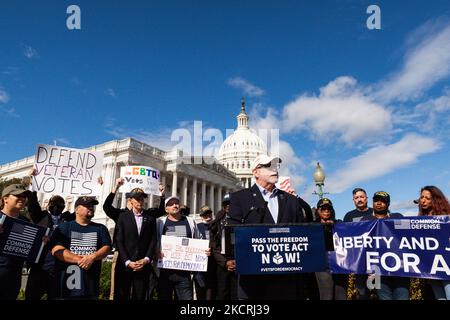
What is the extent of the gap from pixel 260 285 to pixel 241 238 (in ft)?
2.22

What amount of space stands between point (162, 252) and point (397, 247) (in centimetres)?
451

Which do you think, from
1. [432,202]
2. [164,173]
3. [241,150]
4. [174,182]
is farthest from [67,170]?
[241,150]

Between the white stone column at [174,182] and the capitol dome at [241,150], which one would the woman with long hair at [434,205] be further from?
the capitol dome at [241,150]

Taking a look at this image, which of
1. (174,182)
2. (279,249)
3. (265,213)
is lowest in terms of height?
(279,249)

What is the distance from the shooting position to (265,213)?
4.93 meters

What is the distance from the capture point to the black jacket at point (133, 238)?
22.7ft

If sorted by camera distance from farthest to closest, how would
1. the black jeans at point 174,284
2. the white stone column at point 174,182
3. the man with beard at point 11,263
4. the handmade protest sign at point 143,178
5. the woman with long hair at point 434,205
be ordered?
the white stone column at point 174,182 → the handmade protest sign at point 143,178 → the black jeans at point 174,284 → the woman with long hair at point 434,205 → the man with beard at point 11,263

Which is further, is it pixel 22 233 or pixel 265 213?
pixel 22 233

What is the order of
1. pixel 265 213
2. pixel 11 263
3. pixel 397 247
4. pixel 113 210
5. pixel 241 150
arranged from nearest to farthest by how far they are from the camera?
pixel 265 213, pixel 11 263, pixel 397 247, pixel 113 210, pixel 241 150

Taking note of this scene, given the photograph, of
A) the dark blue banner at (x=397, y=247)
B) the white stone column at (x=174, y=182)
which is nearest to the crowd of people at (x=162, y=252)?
the dark blue banner at (x=397, y=247)

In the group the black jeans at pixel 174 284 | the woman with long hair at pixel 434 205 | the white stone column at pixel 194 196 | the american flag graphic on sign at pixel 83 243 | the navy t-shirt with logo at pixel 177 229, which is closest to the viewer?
the american flag graphic on sign at pixel 83 243

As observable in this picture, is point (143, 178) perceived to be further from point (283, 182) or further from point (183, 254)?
point (183, 254)

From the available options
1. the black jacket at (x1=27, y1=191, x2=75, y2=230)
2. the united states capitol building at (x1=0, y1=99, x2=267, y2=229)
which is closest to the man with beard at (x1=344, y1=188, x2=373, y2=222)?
the black jacket at (x1=27, y1=191, x2=75, y2=230)

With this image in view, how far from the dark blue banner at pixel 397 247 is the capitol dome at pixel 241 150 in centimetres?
11626
